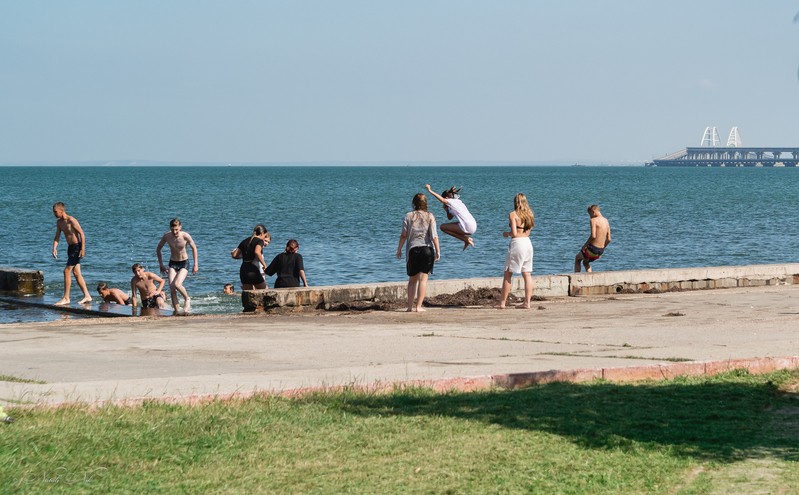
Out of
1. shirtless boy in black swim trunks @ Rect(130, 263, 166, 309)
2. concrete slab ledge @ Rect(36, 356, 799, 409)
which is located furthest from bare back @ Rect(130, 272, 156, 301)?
concrete slab ledge @ Rect(36, 356, 799, 409)

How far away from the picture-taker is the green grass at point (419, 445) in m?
6.12

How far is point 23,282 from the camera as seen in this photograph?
2123 cm

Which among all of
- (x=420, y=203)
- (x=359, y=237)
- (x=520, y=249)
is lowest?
(x=359, y=237)

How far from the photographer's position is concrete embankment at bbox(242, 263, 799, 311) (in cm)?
1592

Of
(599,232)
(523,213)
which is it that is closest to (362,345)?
(523,213)

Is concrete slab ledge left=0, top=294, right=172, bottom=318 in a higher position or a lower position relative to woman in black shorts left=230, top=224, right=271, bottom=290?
lower

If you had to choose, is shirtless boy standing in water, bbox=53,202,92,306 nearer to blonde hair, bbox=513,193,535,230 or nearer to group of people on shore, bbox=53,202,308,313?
group of people on shore, bbox=53,202,308,313

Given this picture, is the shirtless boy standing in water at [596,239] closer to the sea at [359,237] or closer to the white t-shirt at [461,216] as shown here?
the white t-shirt at [461,216]

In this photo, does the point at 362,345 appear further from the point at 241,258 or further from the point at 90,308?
the point at 90,308

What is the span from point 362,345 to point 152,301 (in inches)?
325

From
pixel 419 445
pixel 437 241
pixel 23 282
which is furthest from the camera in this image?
pixel 23 282

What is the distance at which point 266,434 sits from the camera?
706 cm

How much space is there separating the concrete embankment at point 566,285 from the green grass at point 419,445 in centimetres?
756

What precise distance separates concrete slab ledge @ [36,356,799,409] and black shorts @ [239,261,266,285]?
879 cm
